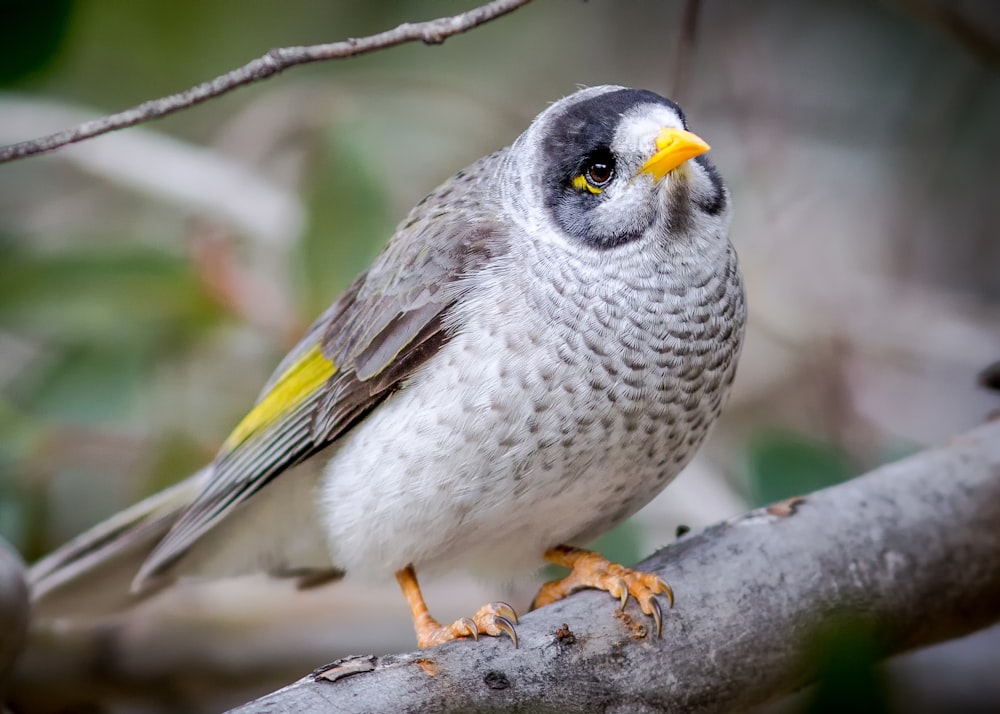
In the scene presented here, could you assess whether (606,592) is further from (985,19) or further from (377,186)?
(985,19)

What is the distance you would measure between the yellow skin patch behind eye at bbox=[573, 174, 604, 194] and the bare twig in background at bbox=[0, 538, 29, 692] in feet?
4.20

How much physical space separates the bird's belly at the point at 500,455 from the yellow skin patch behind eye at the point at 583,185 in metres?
0.30

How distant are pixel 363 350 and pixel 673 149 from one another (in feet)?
2.34

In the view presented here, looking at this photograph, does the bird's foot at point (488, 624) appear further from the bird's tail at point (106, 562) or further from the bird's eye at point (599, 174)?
the bird's tail at point (106, 562)

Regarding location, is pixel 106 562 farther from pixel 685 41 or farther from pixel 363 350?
pixel 685 41

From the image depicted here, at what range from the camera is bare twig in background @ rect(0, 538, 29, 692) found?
86.9 inches

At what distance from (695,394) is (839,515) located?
41cm

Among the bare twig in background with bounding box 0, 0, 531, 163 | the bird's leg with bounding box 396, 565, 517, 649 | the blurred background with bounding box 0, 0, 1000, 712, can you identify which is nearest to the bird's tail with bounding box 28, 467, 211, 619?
the blurred background with bounding box 0, 0, 1000, 712

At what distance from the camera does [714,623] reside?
79.4 inches

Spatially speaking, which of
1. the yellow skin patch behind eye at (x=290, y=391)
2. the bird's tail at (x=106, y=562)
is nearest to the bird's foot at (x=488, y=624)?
the yellow skin patch behind eye at (x=290, y=391)

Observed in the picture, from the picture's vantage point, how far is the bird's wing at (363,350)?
7.13 feet

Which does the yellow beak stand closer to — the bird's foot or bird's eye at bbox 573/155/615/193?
bird's eye at bbox 573/155/615/193

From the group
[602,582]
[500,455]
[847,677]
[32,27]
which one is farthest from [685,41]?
[32,27]

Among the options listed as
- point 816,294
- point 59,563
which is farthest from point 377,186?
point 816,294
